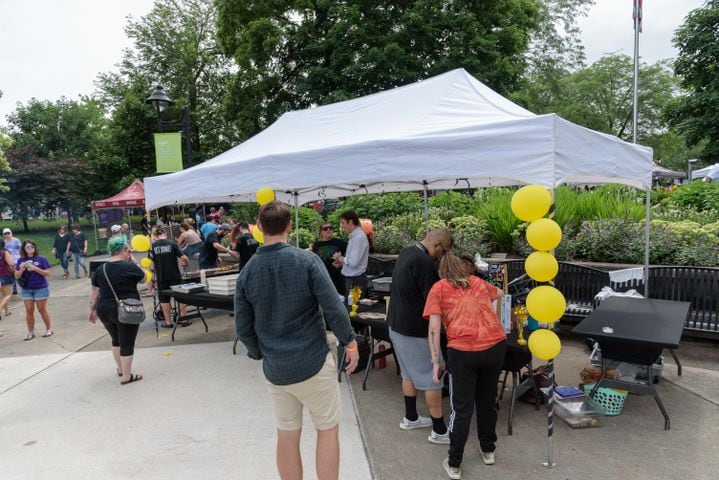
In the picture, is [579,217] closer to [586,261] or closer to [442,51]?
[586,261]

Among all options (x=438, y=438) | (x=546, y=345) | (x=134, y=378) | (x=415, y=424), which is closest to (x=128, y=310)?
(x=134, y=378)

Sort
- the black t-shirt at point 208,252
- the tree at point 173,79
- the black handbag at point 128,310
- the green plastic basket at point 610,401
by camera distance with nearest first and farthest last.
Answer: the green plastic basket at point 610,401 < the black handbag at point 128,310 < the black t-shirt at point 208,252 < the tree at point 173,79

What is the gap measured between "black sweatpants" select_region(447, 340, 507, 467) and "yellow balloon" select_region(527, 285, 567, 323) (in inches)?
14.6

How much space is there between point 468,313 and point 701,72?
83.4 feet

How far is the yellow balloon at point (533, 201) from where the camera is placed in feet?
9.94

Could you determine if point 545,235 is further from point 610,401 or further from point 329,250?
point 329,250

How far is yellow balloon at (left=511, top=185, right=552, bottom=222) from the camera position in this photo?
303 centimetres

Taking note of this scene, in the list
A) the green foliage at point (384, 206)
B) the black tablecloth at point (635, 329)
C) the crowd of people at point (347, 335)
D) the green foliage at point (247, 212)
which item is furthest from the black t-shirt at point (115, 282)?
the green foliage at point (247, 212)

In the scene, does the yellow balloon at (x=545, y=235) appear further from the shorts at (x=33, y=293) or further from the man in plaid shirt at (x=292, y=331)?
the shorts at (x=33, y=293)

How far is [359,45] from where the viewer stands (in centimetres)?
1630

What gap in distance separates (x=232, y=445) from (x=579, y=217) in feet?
23.2

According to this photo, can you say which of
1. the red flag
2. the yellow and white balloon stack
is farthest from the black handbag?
the red flag

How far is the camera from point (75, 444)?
3.78 meters

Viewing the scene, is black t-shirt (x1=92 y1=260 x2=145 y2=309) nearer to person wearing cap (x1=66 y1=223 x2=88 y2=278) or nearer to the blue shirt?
the blue shirt
